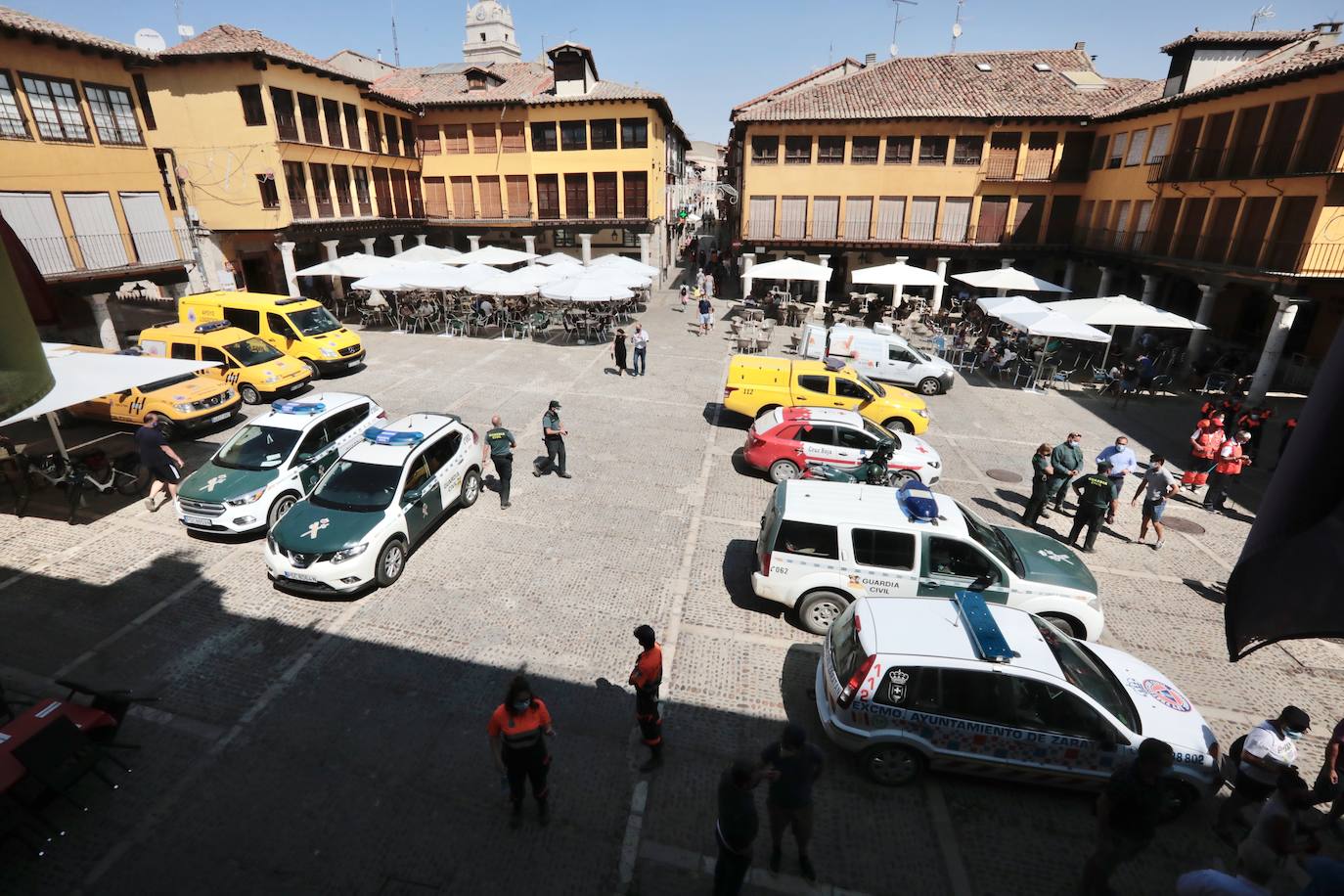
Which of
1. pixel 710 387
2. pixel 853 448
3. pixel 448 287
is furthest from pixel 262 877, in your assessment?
pixel 448 287

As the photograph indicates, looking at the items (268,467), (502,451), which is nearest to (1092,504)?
(502,451)

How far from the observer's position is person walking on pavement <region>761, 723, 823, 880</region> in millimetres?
4977

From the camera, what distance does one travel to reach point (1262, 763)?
5.86 metres

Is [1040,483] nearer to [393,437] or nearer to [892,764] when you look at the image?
[892,764]

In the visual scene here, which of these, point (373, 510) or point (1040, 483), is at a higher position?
point (373, 510)

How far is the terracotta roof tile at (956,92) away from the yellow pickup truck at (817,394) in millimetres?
19596

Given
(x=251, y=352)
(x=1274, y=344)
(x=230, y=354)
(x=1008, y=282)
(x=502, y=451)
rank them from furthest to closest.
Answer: (x=1008, y=282) → (x=1274, y=344) → (x=251, y=352) → (x=230, y=354) → (x=502, y=451)

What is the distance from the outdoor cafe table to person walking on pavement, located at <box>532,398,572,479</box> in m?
7.39

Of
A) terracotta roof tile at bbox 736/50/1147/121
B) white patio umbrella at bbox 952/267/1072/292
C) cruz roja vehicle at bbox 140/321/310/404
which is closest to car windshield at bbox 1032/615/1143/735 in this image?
cruz roja vehicle at bbox 140/321/310/404

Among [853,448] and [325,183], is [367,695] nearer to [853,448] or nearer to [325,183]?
[853,448]

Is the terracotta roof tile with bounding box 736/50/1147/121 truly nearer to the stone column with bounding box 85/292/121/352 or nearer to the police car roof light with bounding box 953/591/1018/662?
the stone column with bounding box 85/292/121/352

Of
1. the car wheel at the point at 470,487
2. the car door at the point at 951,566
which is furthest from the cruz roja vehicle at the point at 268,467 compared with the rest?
the car door at the point at 951,566

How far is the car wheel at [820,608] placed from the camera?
8.44 m

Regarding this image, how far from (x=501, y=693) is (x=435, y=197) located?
35.9 meters
